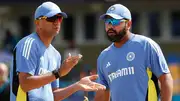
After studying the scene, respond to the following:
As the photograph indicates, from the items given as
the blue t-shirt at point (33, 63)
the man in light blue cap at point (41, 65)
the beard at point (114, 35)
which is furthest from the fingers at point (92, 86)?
the beard at point (114, 35)

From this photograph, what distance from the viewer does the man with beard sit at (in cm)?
633

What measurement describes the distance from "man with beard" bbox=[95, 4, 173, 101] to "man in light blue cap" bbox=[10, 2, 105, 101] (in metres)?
0.30

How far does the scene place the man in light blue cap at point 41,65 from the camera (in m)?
5.99

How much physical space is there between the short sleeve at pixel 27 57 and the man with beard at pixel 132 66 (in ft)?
2.95

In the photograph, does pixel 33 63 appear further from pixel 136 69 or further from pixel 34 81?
pixel 136 69

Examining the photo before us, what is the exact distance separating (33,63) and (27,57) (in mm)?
94

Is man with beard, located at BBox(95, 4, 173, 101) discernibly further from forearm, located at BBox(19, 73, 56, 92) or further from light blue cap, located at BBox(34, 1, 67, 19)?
forearm, located at BBox(19, 73, 56, 92)

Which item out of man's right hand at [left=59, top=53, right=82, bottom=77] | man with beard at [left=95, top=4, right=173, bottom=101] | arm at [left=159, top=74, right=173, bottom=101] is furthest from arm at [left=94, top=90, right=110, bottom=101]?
man's right hand at [left=59, top=53, right=82, bottom=77]

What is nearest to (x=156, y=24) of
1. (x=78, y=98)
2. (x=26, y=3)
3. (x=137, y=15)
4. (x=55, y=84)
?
(x=137, y=15)

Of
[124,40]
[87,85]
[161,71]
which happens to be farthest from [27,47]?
[161,71]

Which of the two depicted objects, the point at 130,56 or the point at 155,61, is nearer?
the point at 155,61

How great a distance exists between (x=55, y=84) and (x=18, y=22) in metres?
14.7

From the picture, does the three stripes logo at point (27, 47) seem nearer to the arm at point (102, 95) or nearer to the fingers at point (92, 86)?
the fingers at point (92, 86)

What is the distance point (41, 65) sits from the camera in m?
6.20
